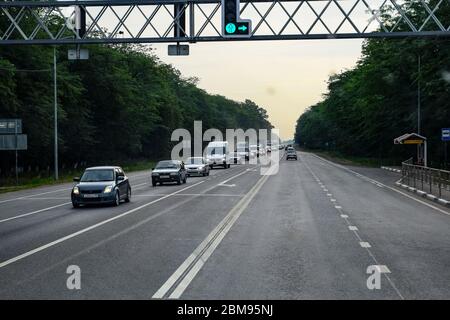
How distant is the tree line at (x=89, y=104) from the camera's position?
47906 millimetres

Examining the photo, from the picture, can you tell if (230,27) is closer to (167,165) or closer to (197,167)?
(167,165)

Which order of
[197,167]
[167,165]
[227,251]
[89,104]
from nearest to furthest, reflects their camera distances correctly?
[227,251] → [167,165] → [197,167] → [89,104]

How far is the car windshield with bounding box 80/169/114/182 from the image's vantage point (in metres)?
22.5

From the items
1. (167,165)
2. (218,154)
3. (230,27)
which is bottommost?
(167,165)

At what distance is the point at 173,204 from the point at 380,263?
12717mm

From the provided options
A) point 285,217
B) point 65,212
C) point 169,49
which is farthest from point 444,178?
point 65,212

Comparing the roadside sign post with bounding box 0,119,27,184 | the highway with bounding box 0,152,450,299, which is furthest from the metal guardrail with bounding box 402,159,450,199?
the roadside sign post with bounding box 0,119,27,184

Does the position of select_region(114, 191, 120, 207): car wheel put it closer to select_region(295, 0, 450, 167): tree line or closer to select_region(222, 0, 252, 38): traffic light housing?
select_region(222, 0, 252, 38): traffic light housing

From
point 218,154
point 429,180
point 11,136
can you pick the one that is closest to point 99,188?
point 429,180

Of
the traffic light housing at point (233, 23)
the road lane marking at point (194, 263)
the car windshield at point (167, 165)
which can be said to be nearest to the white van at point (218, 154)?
the car windshield at point (167, 165)

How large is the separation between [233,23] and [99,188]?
23.9 ft

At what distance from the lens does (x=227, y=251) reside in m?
11.5

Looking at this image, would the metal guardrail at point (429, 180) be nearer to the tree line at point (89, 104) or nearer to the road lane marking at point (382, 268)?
the road lane marking at point (382, 268)

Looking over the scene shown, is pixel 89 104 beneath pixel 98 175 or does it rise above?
above
